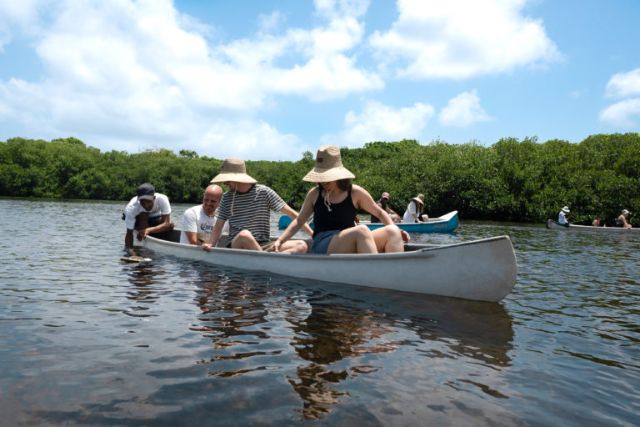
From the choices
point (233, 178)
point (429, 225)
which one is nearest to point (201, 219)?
point (233, 178)

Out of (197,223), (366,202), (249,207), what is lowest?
(197,223)

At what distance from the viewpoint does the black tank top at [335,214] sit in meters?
6.59

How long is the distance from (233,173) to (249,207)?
23.7 inches

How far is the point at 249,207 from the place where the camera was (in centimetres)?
823

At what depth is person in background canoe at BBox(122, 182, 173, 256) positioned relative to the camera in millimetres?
10742

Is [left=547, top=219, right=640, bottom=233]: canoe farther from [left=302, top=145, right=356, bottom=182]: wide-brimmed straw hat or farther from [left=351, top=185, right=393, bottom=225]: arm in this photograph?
[left=302, top=145, right=356, bottom=182]: wide-brimmed straw hat

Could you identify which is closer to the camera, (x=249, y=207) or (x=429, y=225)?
(x=249, y=207)

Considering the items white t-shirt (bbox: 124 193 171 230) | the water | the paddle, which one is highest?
white t-shirt (bbox: 124 193 171 230)

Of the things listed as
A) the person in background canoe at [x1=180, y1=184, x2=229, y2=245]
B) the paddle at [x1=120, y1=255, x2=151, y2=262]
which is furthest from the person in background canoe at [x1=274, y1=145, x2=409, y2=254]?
the paddle at [x1=120, y1=255, x2=151, y2=262]

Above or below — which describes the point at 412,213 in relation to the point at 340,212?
above

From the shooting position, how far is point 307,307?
230 inches

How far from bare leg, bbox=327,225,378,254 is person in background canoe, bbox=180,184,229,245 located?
3164 mm

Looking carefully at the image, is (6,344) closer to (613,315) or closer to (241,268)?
(241,268)

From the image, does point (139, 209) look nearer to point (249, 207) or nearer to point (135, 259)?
point (135, 259)
